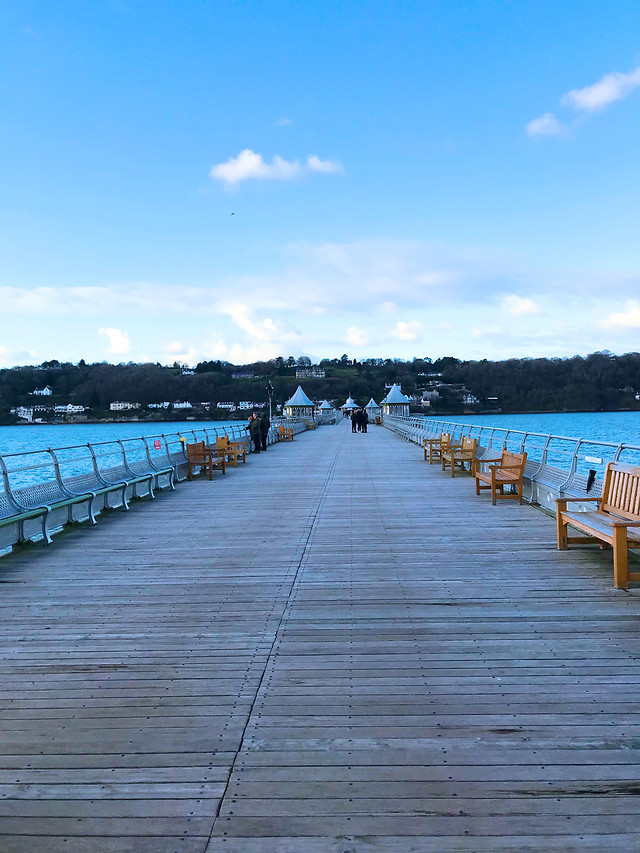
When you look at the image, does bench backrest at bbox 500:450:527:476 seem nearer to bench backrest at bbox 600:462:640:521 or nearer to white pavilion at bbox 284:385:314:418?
bench backrest at bbox 600:462:640:521

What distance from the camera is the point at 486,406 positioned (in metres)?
153

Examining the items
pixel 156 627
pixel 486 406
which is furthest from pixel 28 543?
pixel 486 406

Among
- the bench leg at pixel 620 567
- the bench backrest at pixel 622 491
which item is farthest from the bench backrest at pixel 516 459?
the bench leg at pixel 620 567

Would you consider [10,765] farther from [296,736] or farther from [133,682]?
[296,736]

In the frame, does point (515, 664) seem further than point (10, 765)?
Yes

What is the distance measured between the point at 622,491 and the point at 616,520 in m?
0.55

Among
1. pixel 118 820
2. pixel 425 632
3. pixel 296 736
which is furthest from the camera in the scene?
pixel 425 632

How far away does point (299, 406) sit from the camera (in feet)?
216

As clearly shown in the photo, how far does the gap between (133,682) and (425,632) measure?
81.1 inches

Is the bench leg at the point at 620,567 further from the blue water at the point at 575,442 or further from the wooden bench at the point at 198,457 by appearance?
the wooden bench at the point at 198,457

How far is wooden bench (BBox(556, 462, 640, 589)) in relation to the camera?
5.78 meters

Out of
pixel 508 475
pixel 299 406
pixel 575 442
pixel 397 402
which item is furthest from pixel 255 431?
pixel 397 402

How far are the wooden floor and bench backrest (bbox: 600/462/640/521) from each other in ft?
1.84

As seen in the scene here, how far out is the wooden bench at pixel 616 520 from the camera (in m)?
5.78
